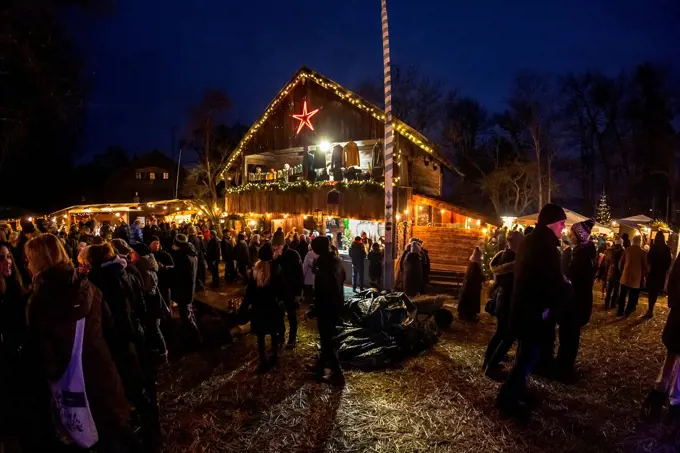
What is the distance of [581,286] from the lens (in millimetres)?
5656

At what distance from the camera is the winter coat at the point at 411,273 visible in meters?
9.88

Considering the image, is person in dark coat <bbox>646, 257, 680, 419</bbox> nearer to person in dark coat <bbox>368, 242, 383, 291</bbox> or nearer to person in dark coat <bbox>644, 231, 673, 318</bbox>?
person in dark coat <bbox>644, 231, 673, 318</bbox>

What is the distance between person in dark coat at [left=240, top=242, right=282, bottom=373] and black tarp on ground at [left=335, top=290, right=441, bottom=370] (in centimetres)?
115

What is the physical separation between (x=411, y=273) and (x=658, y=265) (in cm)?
582

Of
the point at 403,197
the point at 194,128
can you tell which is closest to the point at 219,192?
the point at 194,128

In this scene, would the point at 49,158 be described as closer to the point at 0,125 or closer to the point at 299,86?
the point at 0,125

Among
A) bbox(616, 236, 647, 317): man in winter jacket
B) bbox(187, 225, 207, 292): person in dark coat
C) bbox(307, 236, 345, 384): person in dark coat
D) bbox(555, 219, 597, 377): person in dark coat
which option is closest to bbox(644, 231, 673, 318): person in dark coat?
bbox(616, 236, 647, 317): man in winter jacket

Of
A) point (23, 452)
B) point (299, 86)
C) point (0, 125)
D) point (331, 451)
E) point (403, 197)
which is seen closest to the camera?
point (23, 452)

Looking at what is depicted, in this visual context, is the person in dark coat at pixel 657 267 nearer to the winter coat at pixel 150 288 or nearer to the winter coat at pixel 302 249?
the winter coat at pixel 302 249

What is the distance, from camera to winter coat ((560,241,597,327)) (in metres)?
5.56

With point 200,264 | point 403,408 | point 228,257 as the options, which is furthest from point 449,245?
point 403,408

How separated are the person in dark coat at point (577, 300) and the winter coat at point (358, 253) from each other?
6.45 meters

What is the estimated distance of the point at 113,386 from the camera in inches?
115

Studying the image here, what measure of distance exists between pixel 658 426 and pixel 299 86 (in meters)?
17.3
